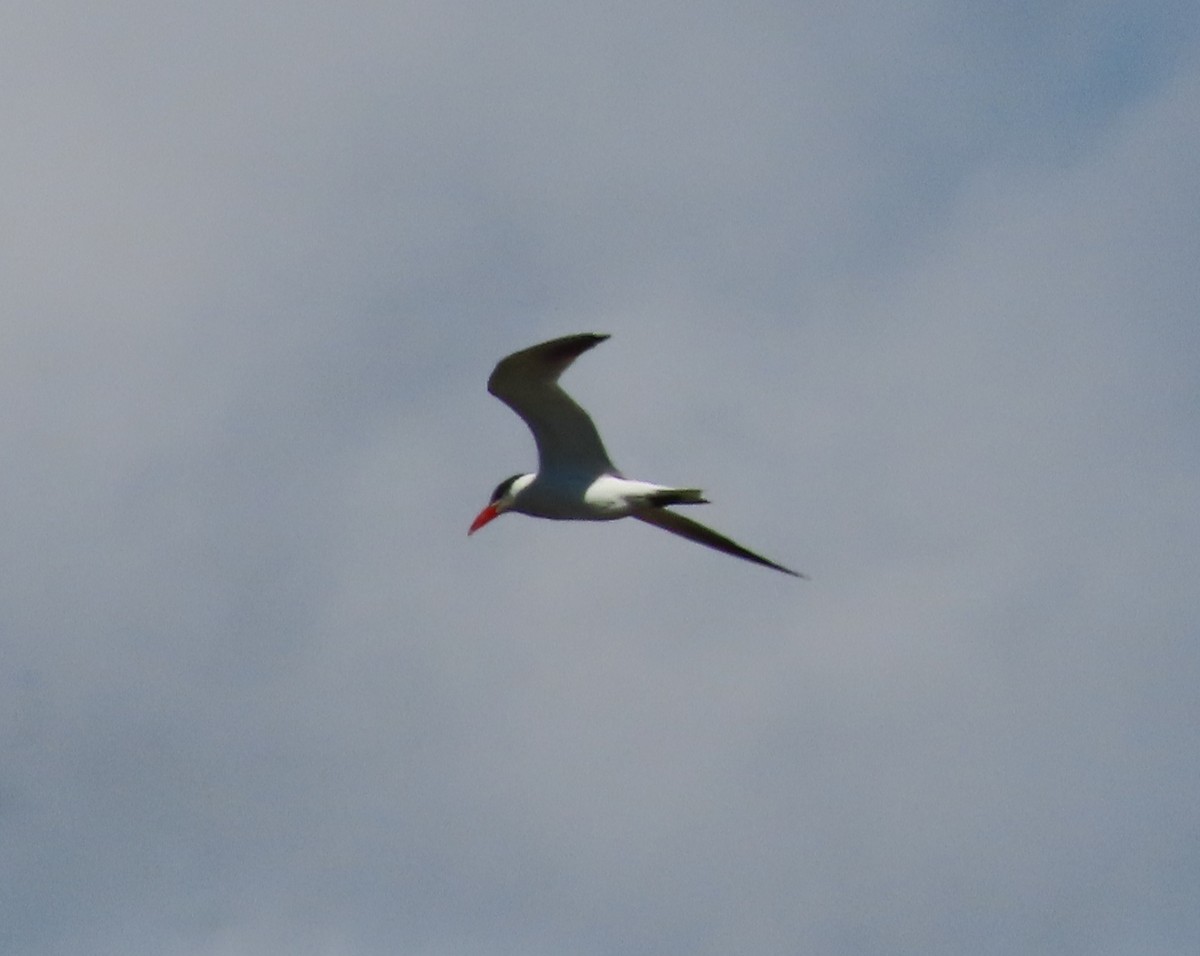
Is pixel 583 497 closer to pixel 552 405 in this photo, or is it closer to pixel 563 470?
pixel 563 470

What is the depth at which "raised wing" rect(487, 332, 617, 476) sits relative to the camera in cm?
2956

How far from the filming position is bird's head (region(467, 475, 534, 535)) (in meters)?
32.0

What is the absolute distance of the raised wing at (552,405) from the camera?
2956 cm

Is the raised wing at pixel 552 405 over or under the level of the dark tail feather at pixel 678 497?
over

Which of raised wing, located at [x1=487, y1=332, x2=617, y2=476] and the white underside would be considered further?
the white underside

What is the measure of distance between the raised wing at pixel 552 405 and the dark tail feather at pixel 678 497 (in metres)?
1.17

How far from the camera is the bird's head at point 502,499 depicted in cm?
3198

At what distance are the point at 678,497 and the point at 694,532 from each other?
277 cm

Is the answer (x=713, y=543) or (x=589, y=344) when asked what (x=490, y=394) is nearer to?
(x=589, y=344)

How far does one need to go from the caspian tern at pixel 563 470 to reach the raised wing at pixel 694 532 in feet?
0.04

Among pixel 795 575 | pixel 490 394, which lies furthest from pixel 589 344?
pixel 795 575

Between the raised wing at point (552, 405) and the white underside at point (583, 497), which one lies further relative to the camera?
the white underside at point (583, 497)

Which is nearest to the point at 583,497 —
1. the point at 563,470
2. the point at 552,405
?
the point at 563,470

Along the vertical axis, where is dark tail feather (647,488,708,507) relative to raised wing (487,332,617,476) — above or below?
below
